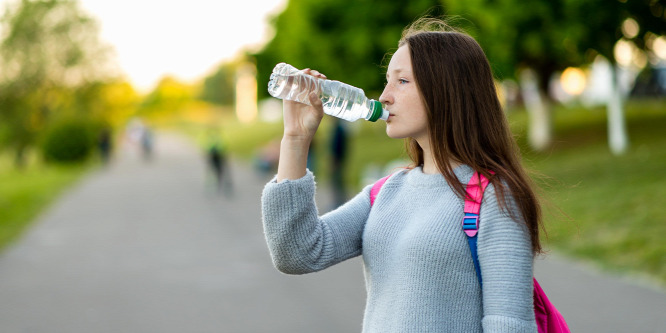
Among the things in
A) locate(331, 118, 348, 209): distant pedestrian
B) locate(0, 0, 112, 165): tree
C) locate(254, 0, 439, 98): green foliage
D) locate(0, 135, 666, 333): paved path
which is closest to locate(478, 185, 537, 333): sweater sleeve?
locate(0, 135, 666, 333): paved path

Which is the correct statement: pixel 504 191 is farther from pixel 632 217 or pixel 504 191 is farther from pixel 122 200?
pixel 122 200

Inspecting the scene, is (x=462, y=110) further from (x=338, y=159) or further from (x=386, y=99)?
(x=338, y=159)

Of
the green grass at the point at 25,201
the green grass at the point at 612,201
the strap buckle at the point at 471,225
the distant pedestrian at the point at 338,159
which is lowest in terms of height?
the green grass at the point at 25,201

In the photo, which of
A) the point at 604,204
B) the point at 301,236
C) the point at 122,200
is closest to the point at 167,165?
the point at 122,200

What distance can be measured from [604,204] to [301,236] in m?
8.85

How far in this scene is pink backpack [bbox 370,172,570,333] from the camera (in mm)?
1801

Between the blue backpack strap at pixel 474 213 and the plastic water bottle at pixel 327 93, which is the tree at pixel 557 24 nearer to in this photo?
the plastic water bottle at pixel 327 93

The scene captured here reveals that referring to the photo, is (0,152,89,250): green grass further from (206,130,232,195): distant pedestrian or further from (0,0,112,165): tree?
(0,0,112,165): tree

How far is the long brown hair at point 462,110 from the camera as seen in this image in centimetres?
190

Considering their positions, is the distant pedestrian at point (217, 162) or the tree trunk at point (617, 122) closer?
the tree trunk at point (617, 122)

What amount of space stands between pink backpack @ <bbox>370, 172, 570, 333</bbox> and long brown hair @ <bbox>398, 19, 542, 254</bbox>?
32 millimetres

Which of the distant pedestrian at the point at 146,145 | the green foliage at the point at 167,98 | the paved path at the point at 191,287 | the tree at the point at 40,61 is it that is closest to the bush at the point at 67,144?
the distant pedestrian at the point at 146,145

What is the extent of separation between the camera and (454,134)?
1.91m

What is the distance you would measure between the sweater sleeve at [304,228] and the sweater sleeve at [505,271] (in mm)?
458
